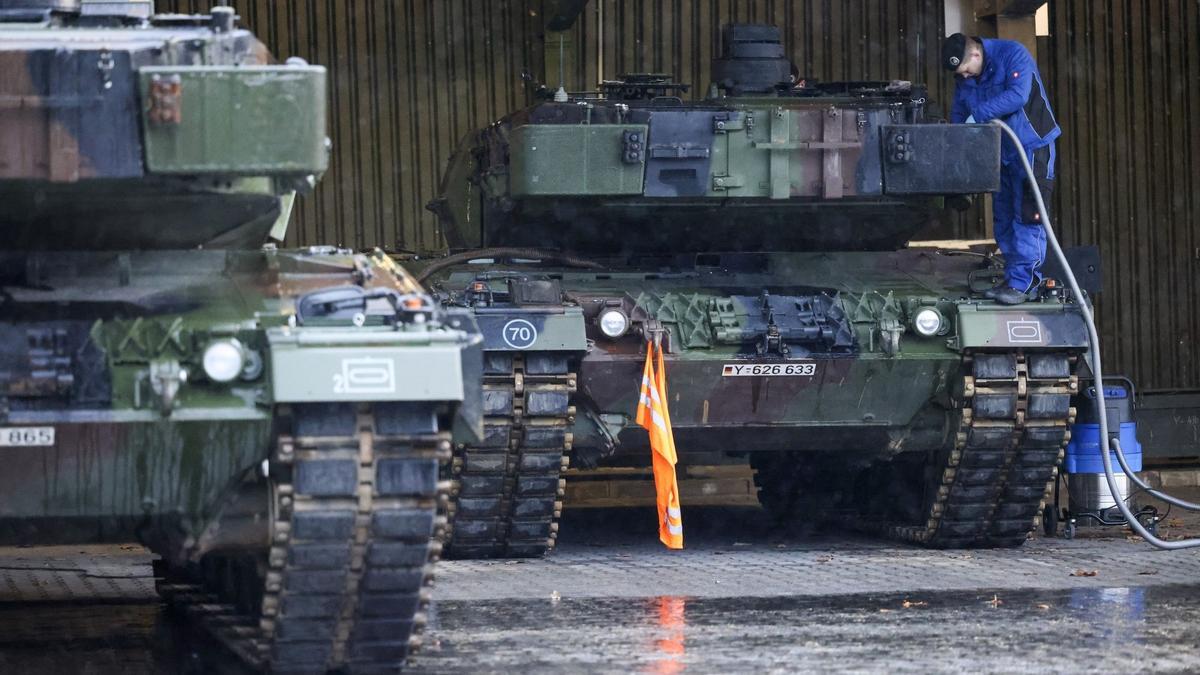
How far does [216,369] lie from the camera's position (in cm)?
730

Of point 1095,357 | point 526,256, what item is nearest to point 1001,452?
point 1095,357

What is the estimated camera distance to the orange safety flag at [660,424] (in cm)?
1166

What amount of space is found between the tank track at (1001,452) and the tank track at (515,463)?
7.75ft

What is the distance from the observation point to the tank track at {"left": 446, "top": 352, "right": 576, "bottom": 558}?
11602 mm

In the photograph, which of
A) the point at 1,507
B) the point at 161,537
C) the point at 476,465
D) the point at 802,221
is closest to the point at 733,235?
the point at 802,221

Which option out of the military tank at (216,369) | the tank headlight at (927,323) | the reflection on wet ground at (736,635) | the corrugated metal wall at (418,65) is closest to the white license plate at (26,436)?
the military tank at (216,369)

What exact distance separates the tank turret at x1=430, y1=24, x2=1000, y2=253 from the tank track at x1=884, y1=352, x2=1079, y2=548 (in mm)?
1294

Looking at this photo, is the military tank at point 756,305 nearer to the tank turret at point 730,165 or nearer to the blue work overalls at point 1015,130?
the tank turret at point 730,165

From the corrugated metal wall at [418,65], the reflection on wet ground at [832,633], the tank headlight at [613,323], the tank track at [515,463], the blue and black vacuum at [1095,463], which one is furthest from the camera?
the corrugated metal wall at [418,65]

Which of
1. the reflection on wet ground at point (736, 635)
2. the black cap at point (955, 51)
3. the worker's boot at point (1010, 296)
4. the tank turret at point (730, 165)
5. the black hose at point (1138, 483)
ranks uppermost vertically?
the black cap at point (955, 51)

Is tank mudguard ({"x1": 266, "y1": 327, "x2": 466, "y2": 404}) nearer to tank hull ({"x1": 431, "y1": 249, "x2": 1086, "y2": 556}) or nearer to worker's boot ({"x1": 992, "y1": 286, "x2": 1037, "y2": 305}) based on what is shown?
tank hull ({"x1": 431, "y1": 249, "x2": 1086, "y2": 556})

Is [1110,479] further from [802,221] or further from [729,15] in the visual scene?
[729,15]

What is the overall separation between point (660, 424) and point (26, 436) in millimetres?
5062

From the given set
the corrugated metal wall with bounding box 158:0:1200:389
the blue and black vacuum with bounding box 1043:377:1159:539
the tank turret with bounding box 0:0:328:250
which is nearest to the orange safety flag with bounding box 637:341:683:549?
the blue and black vacuum with bounding box 1043:377:1159:539
